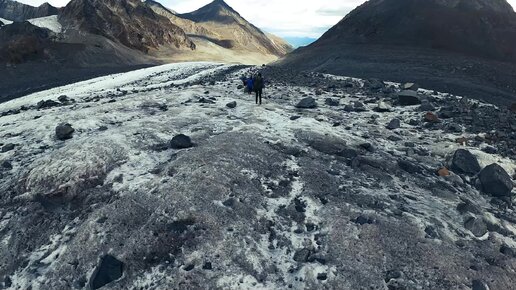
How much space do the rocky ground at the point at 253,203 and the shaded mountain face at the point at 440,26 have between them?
2952 cm

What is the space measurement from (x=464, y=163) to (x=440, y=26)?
3666 cm

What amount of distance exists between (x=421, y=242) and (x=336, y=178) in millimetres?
2848

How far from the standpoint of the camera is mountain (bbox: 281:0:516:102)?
29.9 m

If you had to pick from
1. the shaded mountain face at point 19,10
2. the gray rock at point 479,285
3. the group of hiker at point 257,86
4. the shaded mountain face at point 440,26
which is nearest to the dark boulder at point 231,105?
the group of hiker at point 257,86

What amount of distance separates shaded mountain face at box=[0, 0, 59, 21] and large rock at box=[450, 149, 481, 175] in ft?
324

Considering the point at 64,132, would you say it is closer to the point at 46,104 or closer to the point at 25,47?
the point at 46,104

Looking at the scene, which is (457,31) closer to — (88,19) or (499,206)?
(499,206)

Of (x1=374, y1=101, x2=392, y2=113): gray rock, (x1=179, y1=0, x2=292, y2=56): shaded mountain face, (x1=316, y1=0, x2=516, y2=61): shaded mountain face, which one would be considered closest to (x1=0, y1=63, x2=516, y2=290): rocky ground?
(x1=374, y1=101, x2=392, y2=113): gray rock

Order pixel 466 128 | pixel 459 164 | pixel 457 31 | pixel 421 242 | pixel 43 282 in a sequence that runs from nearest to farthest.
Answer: pixel 43 282
pixel 421 242
pixel 459 164
pixel 466 128
pixel 457 31

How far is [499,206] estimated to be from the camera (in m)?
9.86

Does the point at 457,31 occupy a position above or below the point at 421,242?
above

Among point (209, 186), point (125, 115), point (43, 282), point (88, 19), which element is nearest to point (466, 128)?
point (209, 186)

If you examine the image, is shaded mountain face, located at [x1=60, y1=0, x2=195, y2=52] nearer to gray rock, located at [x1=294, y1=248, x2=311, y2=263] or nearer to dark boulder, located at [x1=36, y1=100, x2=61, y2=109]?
dark boulder, located at [x1=36, y1=100, x2=61, y2=109]

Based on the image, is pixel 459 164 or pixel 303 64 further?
pixel 303 64
